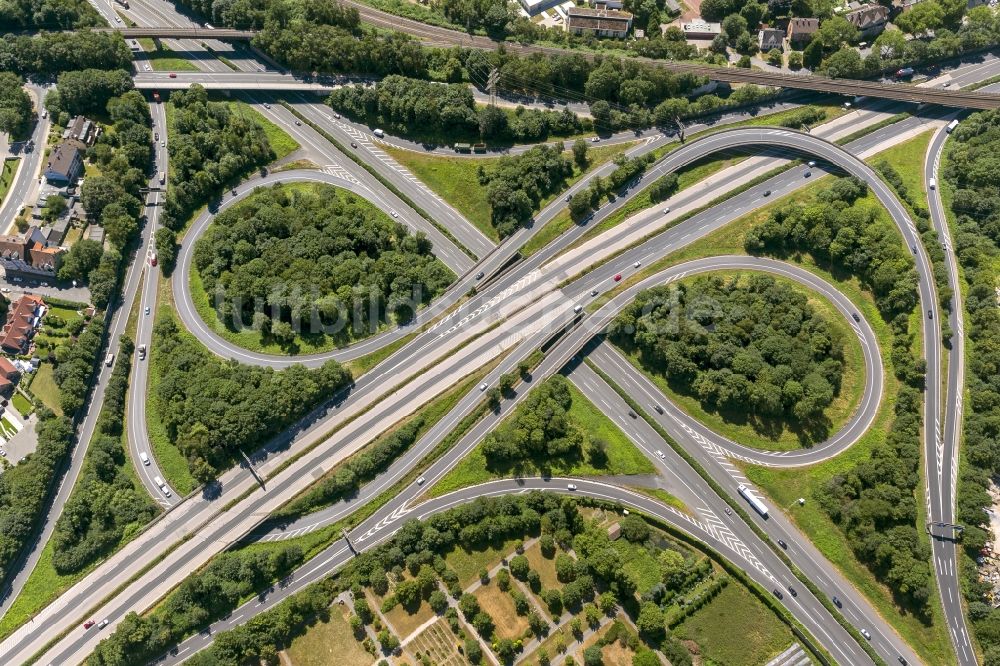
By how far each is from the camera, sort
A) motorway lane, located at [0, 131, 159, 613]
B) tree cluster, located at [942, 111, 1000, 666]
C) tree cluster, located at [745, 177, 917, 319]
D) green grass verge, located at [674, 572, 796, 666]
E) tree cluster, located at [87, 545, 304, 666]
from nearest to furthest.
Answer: tree cluster, located at [87, 545, 304, 666] < green grass verge, located at [674, 572, 796, 666] < tree cluster, located at [942, 111, 1000, 666] < motorway lane, located at [0, 131, 159, 613] < tree cluster, located at [745, 177, 917, 319]

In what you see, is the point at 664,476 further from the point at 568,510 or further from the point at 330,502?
the point at 330,502

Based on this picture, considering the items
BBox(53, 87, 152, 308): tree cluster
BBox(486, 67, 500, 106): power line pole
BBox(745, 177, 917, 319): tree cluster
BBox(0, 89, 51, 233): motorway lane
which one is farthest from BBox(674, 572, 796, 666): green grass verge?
BBox(0, 89, 51, 233): motorway lane

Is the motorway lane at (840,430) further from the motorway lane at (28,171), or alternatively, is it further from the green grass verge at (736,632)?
the motorway lane at (28,171)

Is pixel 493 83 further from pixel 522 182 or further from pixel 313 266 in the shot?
pixel 313 266

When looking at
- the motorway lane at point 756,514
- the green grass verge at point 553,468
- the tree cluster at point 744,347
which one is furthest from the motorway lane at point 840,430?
the green grass verge at point 553,468

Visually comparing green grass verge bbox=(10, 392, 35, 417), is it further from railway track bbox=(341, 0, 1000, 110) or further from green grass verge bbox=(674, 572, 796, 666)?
green grass verge bbox=(674, 572, 796, 666)

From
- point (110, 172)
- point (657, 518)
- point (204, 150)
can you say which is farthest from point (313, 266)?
point (657, 518)
